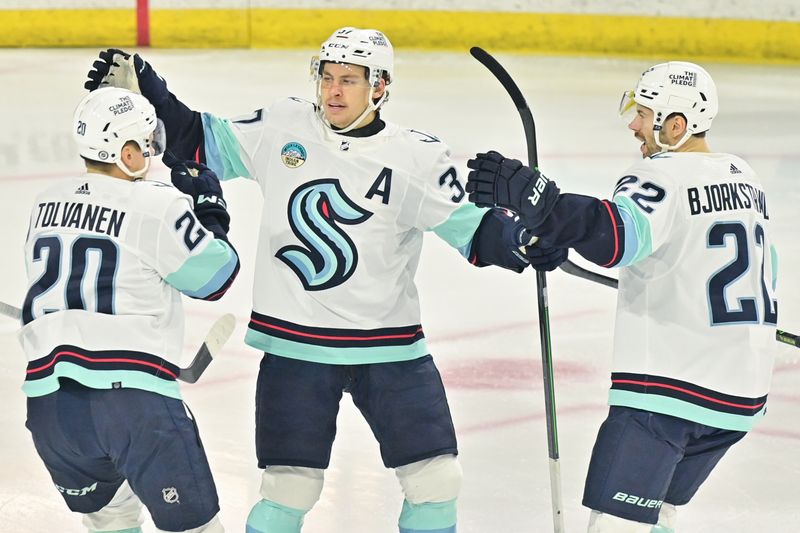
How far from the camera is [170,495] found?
109 inches

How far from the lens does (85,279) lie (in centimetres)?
271

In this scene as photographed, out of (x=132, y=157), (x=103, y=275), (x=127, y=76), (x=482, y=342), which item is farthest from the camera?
(x=482, y=342)

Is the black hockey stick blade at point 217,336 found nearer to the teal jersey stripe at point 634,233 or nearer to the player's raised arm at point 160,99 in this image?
the player's raised arm at point 160,99

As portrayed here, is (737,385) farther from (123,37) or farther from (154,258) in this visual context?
(123,37)

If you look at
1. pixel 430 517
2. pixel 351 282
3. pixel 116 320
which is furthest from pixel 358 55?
pixel 430 517

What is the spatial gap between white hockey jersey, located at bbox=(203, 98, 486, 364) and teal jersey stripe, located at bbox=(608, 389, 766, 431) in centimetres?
52

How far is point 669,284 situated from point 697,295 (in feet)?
0.20

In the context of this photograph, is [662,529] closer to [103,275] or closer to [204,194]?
[204,194]

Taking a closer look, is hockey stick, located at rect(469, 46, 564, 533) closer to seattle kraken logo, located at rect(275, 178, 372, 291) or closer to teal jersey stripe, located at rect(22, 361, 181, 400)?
seattle kraken logo, located at rect(275, 178, 372, 291)

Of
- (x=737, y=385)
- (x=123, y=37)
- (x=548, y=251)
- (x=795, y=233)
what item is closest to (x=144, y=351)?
(x=548, y=251)

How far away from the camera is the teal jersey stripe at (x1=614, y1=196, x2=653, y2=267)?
8.98ft

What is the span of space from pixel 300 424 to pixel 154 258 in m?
0.54

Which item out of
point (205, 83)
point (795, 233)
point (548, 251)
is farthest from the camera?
point (205, 83)

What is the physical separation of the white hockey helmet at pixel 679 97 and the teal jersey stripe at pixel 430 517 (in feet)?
3.02
